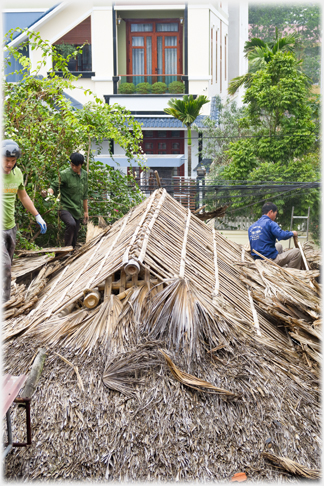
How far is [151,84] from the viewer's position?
20438 millimetres

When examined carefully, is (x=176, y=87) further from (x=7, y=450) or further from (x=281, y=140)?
(x=7, y=450)

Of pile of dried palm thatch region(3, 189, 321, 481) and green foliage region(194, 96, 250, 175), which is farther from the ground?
green foliage region(194, 96, 250, 175)

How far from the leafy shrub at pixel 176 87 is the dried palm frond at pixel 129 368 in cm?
1772

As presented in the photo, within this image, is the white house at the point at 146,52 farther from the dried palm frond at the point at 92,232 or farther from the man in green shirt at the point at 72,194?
the dried palm frond at the point at 92,232

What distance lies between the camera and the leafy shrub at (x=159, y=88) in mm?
19906

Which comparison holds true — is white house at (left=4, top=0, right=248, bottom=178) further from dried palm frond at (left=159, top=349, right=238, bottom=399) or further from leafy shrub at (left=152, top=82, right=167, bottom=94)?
dried palm frond at (left=159, top=349, right=238, bottom=399)

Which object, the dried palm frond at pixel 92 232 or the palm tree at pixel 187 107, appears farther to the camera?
the palm tree at pixel 187 107

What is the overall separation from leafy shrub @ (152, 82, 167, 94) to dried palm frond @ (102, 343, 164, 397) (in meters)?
17.9

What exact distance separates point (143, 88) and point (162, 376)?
59.6ft

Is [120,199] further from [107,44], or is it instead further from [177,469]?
[107,44]

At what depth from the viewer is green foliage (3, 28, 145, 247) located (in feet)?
21.3

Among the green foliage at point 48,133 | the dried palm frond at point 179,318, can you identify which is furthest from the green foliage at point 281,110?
the dried palm frond at point 179,318

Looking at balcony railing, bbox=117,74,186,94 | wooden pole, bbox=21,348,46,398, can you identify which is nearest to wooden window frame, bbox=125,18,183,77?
balcony railing, bbox=117,74,186,94

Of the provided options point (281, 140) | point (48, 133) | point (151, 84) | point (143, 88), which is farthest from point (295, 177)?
point (151, 84)
